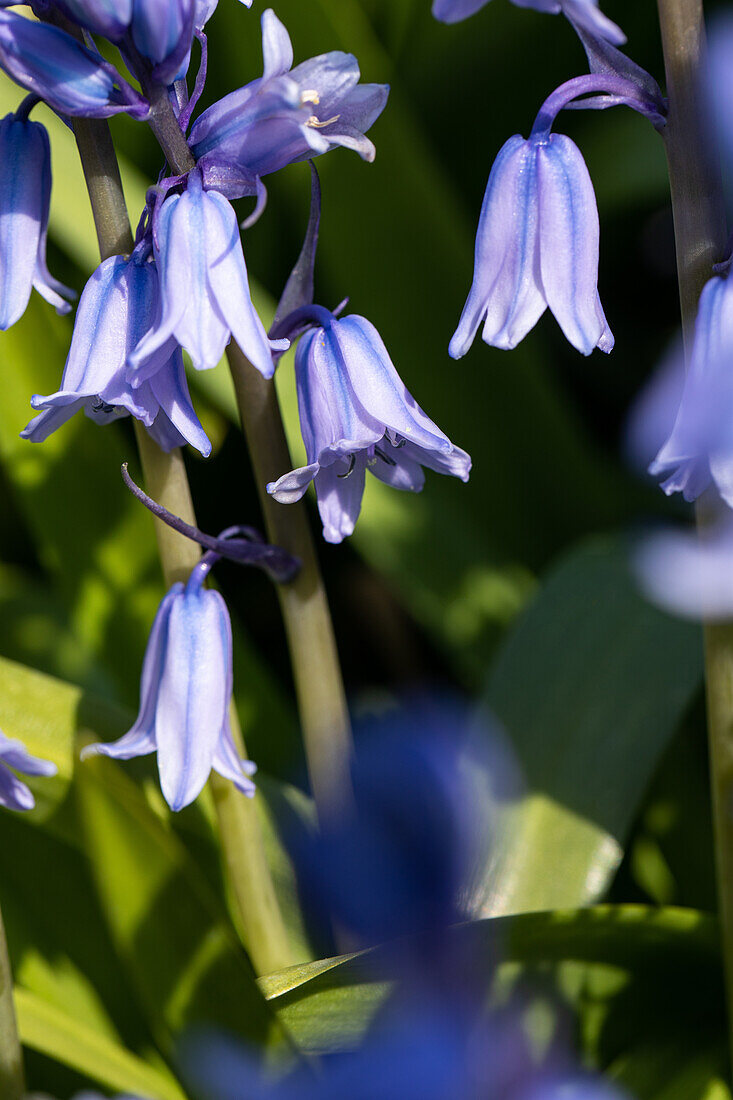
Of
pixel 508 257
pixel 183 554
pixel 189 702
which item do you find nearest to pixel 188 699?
pixel 189 702

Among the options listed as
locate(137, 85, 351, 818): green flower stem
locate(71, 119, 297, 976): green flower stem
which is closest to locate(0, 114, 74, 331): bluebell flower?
locate(71, 119, 297, 976): green flower stem

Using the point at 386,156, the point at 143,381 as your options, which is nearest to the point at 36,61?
Answer: the point at 143,381

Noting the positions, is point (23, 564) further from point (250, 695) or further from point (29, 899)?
point (29, 899)

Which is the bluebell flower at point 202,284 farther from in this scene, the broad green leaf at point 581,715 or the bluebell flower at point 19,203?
the broad green leaf at point 581,715

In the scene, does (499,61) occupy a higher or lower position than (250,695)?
higher

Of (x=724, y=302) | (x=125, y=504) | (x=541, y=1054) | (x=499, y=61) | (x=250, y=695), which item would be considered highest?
(x=499, y=61)

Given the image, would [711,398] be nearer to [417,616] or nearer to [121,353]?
[121,353]
